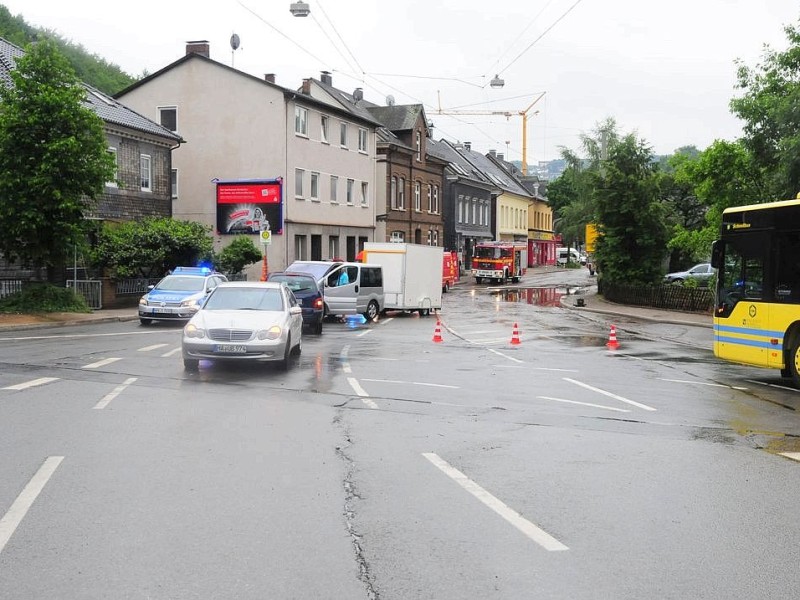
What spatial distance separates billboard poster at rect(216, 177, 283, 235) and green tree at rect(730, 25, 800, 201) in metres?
23.9

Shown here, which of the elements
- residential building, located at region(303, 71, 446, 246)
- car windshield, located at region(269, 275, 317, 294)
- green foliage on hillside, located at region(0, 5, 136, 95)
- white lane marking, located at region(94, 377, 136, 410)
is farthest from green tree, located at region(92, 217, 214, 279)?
green foliage on hillside, located at region(0, 5, 136, 95)

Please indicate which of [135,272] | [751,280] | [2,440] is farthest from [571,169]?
[2,440]

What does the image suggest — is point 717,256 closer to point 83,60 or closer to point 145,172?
point 145,172

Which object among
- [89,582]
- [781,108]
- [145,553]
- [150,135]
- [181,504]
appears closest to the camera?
[89,582]

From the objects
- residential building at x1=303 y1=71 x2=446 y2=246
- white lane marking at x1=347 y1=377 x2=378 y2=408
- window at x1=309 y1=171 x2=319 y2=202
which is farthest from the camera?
residential building at x1=303 y1=71 x2=446 y2=246

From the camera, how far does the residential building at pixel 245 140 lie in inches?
1785

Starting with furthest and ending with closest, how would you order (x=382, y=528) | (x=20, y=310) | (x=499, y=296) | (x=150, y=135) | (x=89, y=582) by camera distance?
(x=499, y=296)
(x=150, y=135)
(x=20, y=310)
(x=382, y=528)
(x=89, y=582)

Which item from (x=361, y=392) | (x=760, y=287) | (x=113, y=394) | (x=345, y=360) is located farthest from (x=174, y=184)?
(x=760, y=287)

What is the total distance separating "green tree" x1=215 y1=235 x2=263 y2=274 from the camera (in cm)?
3881

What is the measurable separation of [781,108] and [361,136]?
3425cm

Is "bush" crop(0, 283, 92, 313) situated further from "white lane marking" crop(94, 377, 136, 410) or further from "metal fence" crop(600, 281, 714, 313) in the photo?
"metal fence" crop(600, 281, 714, 313)

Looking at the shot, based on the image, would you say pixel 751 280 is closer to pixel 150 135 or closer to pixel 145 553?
pixel 145 553

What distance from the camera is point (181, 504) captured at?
6.43m

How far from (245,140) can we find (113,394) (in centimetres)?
3541
